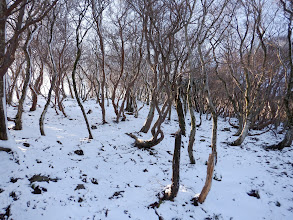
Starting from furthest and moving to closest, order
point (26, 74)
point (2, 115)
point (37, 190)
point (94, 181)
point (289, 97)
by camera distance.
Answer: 1. point (289, 97)
2. point (26, 74)
3. point (94, 181)
4. point (2, 115)
5. point (37, 190)

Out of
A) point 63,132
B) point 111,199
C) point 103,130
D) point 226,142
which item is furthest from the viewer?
point 226,142

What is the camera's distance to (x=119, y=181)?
451 centimetres

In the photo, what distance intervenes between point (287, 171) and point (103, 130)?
7480 mm

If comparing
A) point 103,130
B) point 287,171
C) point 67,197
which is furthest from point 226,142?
point 67,197

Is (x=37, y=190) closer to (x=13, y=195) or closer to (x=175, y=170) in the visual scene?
(x=13, y=195)

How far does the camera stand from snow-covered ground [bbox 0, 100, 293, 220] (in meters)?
3.35

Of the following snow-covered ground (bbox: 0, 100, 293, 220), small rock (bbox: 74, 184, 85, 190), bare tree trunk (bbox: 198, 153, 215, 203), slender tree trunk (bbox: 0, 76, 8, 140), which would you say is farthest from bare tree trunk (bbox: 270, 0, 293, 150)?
slender tree trunk (bbox: 0, 76, 8, 140)

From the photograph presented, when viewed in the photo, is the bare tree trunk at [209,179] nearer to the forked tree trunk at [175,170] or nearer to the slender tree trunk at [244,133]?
the forked tree trunk at [175,170]

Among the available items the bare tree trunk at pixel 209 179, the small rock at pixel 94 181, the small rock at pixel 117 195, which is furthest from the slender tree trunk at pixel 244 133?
the small rock at pixel 94 181

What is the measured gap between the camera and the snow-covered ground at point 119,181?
3351 mm

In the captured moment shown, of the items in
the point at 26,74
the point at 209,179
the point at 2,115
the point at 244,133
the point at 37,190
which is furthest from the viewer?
the point at 244,133

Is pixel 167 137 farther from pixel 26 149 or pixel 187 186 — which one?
pixel 26 149

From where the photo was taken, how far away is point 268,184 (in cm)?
509

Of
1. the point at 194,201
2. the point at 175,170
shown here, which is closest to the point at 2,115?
the point at 175,170
